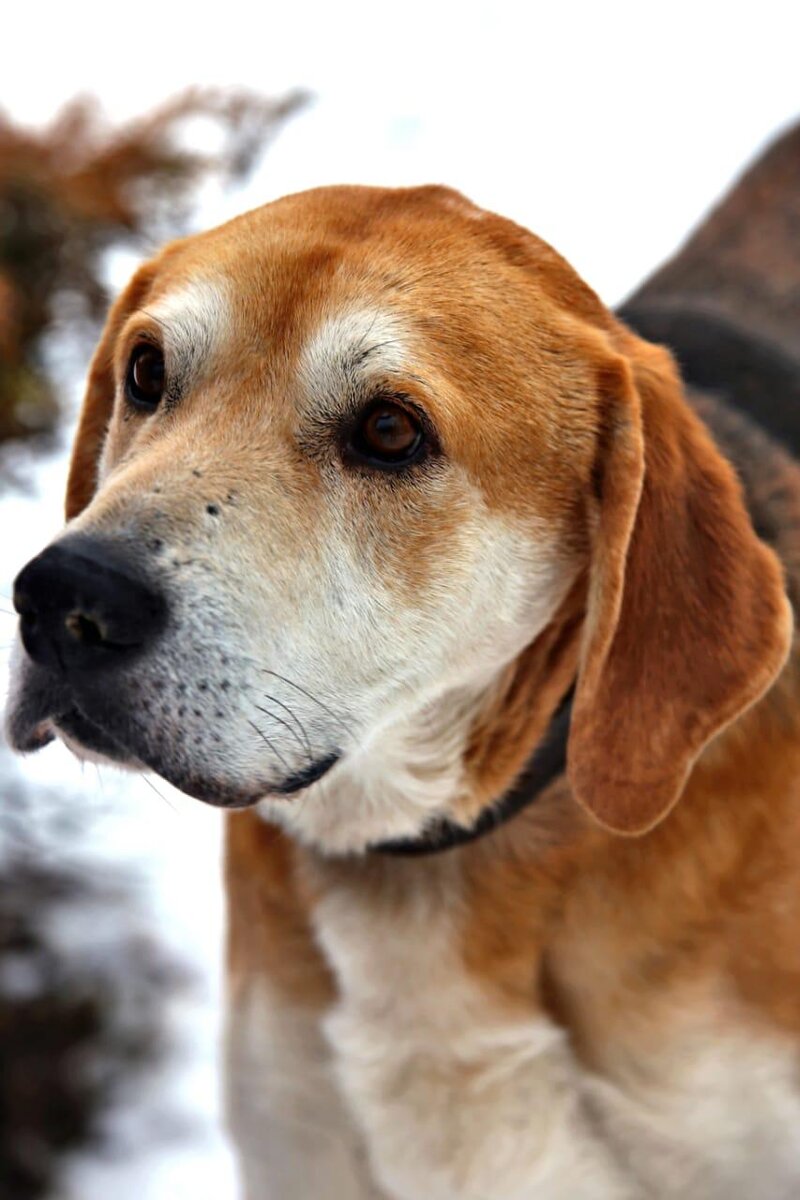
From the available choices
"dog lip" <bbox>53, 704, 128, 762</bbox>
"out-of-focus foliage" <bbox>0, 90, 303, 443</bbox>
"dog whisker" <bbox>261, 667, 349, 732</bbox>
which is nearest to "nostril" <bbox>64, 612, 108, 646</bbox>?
"dog lip" <bbox>53, 704, 128, 762</bbox>

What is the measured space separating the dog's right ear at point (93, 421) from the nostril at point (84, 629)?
2.86ft

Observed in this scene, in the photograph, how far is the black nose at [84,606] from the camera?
1837 mm

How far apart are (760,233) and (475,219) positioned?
→ 1627 millimetres

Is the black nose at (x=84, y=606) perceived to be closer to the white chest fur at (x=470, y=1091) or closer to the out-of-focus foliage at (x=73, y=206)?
the white chest fur at (x=470, y=1091)

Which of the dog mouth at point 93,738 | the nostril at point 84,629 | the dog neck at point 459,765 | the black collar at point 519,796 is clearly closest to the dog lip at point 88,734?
the dog mouth at point 93,738

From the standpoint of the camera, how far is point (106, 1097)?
11.2ft

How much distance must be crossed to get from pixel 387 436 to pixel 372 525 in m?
0.14

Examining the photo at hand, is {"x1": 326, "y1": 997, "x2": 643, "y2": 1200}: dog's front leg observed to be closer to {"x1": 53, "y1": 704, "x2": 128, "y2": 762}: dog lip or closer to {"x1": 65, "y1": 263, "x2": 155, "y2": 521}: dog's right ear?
{"x1": 53, "y1": 704, "x2": 128, "y2": 762}: dog lip

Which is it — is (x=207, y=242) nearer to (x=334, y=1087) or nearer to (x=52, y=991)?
(x=334, y=1087)

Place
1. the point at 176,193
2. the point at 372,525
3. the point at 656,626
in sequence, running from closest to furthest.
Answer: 1. the point at 372,525
2. the point at 656,626
3. the point at 176,193

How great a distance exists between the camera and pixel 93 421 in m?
2.73

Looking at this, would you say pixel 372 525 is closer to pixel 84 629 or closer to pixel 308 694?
pixel 308 694

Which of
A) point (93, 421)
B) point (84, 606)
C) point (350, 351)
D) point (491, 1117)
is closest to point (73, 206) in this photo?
point (93, 421)

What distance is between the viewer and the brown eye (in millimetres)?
2098
